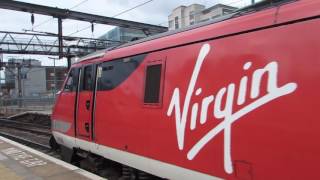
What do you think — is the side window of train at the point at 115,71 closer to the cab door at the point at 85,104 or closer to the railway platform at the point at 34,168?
the cab door at the point at 85,104

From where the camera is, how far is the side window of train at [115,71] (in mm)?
6289

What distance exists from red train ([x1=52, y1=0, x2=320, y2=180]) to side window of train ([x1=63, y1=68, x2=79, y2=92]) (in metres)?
1.74

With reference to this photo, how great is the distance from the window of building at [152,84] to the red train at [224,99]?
1 centimetres

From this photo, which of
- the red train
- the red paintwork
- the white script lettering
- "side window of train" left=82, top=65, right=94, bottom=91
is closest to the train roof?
the red train

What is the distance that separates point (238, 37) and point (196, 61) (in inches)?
28.4

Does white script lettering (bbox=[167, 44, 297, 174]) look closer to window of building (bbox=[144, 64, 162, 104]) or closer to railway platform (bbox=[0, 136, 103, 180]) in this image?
window of building (bbox=[144, 64, 162, 104])

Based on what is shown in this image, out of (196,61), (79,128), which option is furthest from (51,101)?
(196,61)

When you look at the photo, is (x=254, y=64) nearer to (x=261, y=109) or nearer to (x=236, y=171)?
(x=261, y=109)

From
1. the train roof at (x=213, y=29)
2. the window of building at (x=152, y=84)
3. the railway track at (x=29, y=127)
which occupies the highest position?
the train roof at (x=213, y=29)

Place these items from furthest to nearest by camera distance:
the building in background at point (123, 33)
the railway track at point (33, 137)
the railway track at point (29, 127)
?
the building in background at point (123, 33), the railway track at point (29, 127), the railway track at point (33, 137)

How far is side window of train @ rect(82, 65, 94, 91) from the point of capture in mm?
7794

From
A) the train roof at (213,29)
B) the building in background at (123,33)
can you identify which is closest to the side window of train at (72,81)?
the train roof at (213,29)

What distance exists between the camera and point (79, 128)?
26.7 feet

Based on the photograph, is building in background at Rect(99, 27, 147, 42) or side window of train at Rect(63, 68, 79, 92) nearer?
side window of train at Rect(63, 68, 79, 92)
